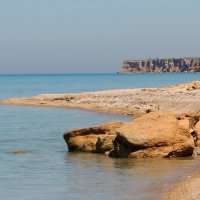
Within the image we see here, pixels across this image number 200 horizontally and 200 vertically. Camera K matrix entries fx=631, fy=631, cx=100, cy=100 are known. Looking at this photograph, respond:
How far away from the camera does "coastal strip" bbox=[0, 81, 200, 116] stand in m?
44.5

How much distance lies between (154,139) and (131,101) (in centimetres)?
3209

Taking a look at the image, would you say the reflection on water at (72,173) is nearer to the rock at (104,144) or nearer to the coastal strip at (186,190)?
the coastal strip at (186,190)

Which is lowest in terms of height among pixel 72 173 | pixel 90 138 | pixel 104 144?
pixel 72 173

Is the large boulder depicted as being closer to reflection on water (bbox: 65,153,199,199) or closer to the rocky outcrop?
the rocky outcrop

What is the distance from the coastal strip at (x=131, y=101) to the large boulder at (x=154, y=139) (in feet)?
59.4

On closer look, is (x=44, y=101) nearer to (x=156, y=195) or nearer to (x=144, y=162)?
(x=144, y=162)

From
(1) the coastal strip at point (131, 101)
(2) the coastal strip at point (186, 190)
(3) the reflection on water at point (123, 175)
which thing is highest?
(2) the coastal strip at point (186, 190)

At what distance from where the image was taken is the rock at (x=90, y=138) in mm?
22750

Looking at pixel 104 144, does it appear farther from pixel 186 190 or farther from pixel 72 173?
pixel 186 190

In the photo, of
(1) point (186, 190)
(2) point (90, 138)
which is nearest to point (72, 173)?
(1) point (186, 190)

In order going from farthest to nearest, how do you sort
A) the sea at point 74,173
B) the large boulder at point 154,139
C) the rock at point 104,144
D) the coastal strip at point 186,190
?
the rock at point 104,144 → the large boulder at point 154,139 → the sea at point 74,173 → the coastal strip at point 186,190

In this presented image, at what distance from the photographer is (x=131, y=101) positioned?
5256 cm

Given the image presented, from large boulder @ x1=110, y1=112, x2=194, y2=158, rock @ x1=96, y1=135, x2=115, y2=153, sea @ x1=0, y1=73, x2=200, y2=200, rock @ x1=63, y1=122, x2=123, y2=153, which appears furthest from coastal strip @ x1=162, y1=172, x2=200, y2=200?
rock @ x1=63, y1=122, x2=123, y2=153

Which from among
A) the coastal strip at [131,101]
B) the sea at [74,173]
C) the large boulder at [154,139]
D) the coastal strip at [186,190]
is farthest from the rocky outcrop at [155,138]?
the coastal strip at [131,101]
